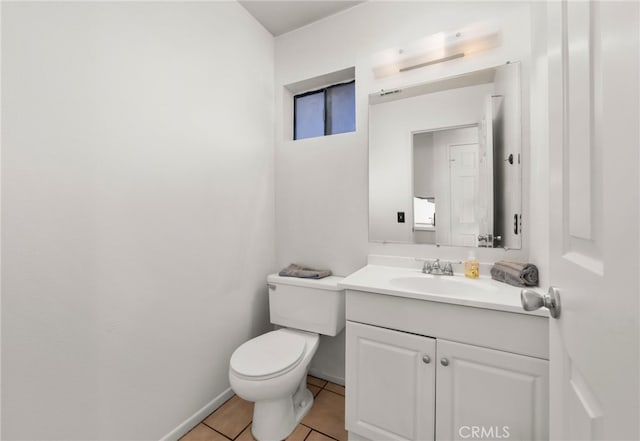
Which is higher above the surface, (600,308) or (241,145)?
(241,145)

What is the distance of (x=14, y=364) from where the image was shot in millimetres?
869

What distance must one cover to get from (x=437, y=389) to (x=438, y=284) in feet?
1.60

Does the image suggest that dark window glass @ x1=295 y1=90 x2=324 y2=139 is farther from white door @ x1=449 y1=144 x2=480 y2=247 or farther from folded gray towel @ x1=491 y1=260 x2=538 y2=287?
folded gray towel @ x1=491 y1=260 x2=538 y2=287

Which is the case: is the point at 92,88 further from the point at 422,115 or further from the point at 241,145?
the point at 422,115

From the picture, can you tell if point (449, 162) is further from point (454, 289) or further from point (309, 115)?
point (309, 115)

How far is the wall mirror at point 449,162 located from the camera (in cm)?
138

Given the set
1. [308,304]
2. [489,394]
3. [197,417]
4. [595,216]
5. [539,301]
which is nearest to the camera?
[595,216]

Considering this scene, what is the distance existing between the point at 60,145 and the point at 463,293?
1760mm

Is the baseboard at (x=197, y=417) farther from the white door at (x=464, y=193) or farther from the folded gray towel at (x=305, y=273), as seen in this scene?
the white door at (x=464, y=193)

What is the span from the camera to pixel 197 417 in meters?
1.46

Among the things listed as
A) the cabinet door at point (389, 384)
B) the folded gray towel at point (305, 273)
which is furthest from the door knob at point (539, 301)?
the folded gray towel at point (305, 273)

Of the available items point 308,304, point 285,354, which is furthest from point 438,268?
point 285,354

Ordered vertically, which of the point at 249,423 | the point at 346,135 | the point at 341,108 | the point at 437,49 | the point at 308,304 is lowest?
the point at 249,423

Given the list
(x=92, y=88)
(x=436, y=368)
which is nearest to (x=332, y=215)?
(x=436, y=368)
